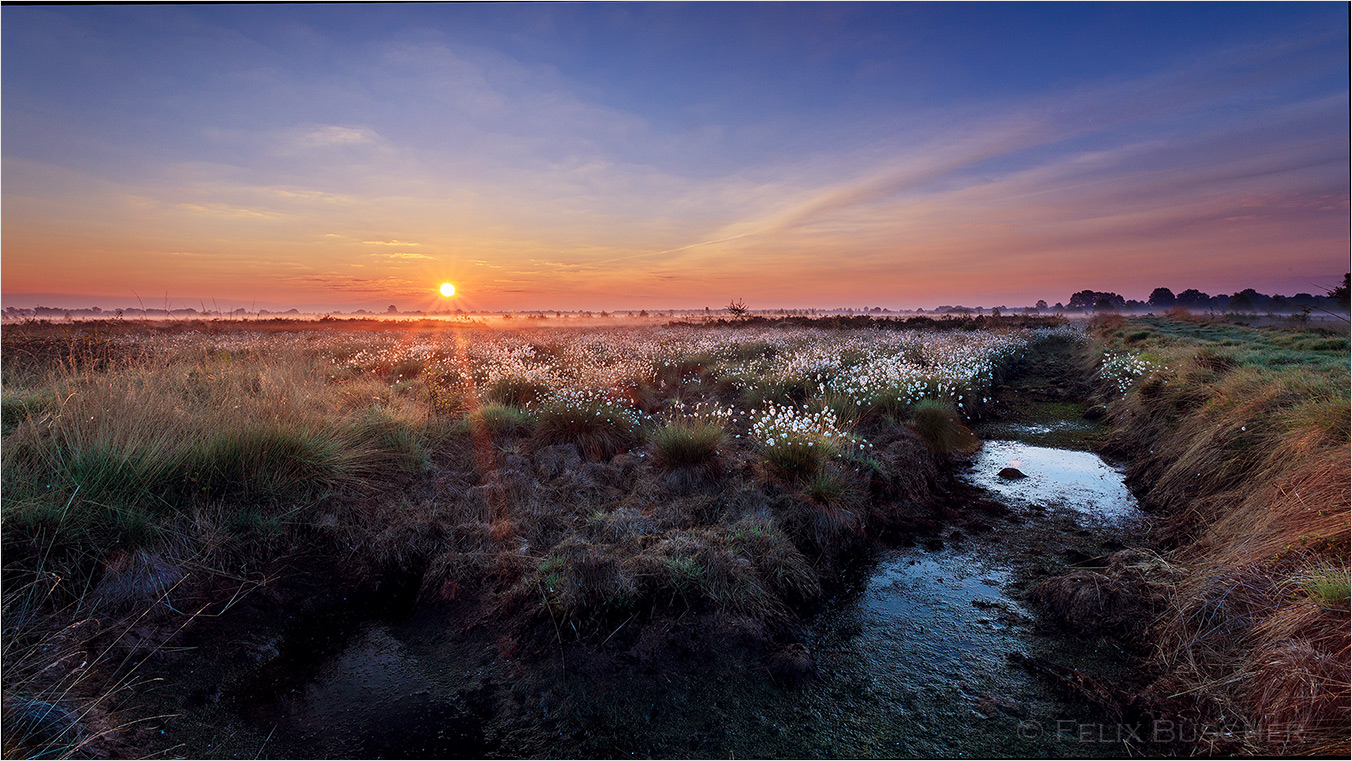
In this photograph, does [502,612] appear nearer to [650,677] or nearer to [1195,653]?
[650,677]

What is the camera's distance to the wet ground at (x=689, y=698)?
320 centimetres

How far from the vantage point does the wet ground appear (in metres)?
3.20

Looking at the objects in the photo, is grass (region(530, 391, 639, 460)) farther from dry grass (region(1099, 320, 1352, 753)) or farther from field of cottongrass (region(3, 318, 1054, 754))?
dry grass (region(1099, 320, 1352, 753))

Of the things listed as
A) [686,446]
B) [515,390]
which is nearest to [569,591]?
[686,446]

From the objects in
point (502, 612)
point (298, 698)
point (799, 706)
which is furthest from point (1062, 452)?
point (298, 698)

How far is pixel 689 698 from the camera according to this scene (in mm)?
3535

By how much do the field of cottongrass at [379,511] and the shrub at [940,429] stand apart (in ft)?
2.78

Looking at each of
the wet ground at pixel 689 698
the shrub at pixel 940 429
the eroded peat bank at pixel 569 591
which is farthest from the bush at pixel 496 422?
the shrub at pixel 940 429

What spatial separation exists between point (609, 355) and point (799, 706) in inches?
546

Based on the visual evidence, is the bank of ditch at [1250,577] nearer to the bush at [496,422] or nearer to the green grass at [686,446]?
the green grass at [686,446]

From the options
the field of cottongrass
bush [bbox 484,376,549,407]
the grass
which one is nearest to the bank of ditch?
the field of cottongrass

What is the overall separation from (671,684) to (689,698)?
0.17 metres

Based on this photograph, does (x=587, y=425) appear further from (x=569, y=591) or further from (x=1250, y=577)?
(x=1250, y=577)

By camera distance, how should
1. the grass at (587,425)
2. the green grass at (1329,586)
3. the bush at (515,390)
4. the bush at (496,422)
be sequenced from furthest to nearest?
the bush at (515,390)
the bush at (496,422)
the grass at (587,425)
the green grass at (1329,586)
